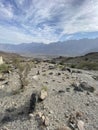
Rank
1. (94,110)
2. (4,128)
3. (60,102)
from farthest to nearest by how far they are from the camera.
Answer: (60,102) → (94,110) → (4,128)

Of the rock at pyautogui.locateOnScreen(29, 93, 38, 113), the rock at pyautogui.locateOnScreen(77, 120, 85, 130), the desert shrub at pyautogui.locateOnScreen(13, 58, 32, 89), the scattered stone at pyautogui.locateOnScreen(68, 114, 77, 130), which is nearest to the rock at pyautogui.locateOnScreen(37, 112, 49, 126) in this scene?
the rock at pyautogui.locateOnScreen(29, 93, 38, 113)

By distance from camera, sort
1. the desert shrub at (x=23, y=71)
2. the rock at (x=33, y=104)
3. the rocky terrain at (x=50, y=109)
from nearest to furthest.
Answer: the rocky terrain at (x=50, y=109)
the rock at (x=33, y=104)
the desert shrub at (x=23, y=71)

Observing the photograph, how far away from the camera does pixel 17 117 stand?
808 centimetres

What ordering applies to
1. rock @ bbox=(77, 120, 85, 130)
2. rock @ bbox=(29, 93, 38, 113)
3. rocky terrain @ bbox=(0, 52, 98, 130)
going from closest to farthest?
rock @ bbox=(77, 120, 85, 130), rocky terrain @ bbox=(0, 52, 98, 130), rock @ bbox=(29, 93, 38, 113)

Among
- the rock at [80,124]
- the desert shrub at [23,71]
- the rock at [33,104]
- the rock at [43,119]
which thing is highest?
the desert shrub at [23,71]

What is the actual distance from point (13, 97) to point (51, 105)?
7.54 feet

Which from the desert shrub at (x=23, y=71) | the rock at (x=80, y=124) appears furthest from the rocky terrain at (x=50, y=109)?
the desert shrub at (x=23, y=71)

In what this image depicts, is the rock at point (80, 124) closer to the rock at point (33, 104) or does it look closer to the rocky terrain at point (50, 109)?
the rocky terrain at point (50, 109)

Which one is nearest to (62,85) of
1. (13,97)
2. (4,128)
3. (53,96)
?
(53,96)

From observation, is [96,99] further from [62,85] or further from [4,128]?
[4,128]

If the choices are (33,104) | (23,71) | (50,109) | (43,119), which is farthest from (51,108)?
(23,71)

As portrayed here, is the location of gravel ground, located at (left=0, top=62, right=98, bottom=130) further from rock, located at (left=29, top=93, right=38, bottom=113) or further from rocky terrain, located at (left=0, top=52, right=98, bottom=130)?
rock, located at (left=29, top=93, right=38, bottom=113)

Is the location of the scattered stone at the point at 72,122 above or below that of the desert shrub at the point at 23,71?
below

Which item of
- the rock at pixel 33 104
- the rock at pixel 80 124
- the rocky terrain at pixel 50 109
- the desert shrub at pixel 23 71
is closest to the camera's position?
the rock at pixel 80 124
